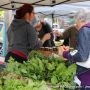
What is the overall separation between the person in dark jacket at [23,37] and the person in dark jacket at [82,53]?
1020 mm

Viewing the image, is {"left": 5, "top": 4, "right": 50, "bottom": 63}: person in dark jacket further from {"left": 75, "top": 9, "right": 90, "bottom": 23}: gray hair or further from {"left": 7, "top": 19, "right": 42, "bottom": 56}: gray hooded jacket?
{"left": 75, "top": 9, "right": 90, "bottom": 23}: gray hair

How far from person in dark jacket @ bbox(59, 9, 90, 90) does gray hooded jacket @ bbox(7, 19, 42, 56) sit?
100 cm

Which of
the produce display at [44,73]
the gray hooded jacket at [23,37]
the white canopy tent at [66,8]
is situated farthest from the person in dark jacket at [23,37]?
the white canopy tent at [66,8]

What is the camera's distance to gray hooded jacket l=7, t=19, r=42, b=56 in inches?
215

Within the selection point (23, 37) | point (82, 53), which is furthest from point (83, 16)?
point (23, 37)

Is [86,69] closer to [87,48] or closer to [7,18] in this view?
[87,48]

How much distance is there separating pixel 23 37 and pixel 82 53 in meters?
1.60

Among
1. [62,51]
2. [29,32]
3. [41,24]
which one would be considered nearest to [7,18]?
[41,24]

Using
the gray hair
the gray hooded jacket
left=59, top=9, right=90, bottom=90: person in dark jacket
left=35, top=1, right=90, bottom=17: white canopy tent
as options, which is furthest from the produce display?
left=35, top=1, right=90, bottom=17: white canopy tent

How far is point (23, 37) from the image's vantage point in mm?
5531

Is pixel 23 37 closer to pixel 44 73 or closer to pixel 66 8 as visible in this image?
pixel 44 73

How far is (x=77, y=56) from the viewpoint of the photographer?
4.17m

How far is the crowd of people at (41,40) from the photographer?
4156mm

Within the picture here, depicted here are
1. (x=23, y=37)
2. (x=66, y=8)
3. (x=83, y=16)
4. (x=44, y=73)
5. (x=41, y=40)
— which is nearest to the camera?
(x=44, y=73)
